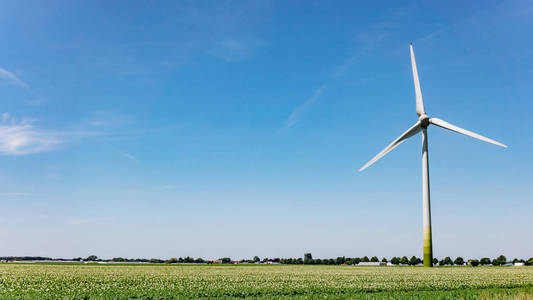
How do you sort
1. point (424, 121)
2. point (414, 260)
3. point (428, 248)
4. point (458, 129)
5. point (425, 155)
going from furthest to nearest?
point (414, 260) < point (424, 121) < point (425, 155) < point (428, 248) < point (458, 129)

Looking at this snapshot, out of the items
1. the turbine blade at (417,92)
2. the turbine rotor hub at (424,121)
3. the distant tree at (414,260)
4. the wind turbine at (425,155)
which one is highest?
the turbine blade at (417,92)

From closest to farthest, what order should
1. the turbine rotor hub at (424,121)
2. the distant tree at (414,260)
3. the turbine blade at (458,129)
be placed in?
the turbine blade at (458,129), the turbine rotor hub at (424,121), the distant tree at (414,260)

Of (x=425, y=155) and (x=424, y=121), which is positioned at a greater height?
(x=424, y=121)

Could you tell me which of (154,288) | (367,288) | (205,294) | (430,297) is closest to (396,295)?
(430,297)

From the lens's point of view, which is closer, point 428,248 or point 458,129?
point 458,129

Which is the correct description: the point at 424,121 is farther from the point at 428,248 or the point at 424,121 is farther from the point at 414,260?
the point at 414,260

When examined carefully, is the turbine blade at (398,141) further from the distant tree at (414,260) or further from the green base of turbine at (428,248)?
the distant tree at (414,260)

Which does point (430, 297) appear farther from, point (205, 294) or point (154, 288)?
point (154, 288)

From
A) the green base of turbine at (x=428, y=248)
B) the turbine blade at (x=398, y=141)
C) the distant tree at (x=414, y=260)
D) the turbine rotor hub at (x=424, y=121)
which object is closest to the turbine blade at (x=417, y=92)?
the turbine rotor hub at (x=424, y=121)

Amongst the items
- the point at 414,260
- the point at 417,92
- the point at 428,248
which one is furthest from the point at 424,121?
the point at 414,260

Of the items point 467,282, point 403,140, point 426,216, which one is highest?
point 403,140

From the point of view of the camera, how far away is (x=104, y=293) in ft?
121

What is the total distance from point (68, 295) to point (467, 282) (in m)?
46.5

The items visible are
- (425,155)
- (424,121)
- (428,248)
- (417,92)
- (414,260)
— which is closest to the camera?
(428,248)
